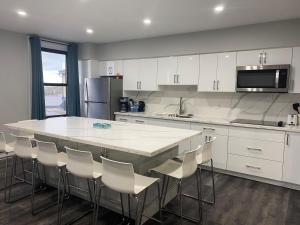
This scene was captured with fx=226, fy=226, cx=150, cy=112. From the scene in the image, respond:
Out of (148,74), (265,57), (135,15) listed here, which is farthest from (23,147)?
(265,57)

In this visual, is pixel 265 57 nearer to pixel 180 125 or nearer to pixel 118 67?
pixel 180 125

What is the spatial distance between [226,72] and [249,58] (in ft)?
1.40

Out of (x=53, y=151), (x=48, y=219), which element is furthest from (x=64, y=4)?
(x=48, y=219)

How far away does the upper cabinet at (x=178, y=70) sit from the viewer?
439 centimetres

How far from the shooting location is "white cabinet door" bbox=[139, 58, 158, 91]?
4910 mm

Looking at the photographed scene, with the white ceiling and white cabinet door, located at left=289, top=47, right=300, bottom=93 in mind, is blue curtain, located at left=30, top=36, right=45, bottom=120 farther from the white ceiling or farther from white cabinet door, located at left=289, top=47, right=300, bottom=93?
white cabinet door, located at left=289, top=47, right=300, bottom=93

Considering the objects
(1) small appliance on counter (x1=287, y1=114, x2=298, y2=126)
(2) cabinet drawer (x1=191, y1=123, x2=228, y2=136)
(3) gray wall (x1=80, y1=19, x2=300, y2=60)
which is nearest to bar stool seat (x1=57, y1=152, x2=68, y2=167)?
(2) cabinet drawer (x1=191, y1=123, x2=228, y2=136)

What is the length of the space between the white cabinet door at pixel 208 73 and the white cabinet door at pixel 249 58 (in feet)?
1.37

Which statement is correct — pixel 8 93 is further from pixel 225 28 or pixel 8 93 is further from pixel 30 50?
pixel 225 28

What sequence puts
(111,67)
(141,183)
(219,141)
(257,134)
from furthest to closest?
(111,67), (219,141), (257,134), (141,183)

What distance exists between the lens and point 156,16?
137 inches

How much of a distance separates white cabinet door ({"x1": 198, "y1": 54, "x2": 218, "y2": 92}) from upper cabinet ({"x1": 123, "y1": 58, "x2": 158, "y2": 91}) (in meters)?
1.05

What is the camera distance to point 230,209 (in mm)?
2791

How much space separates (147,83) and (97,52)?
1.74 meters
